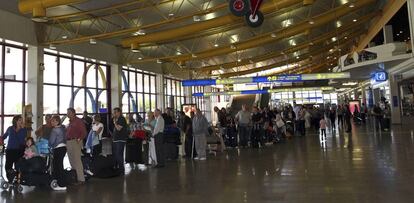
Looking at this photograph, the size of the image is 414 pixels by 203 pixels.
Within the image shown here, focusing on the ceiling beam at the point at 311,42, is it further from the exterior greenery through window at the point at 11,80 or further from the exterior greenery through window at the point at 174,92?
the exterior greenery through window at the point at 11,80

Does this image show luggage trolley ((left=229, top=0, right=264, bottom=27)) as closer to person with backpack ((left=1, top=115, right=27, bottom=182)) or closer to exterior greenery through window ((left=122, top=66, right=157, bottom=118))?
person with backpack ((left=1, top=115, right=27, bottom=182))

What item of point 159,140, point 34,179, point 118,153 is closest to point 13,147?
point 34,179

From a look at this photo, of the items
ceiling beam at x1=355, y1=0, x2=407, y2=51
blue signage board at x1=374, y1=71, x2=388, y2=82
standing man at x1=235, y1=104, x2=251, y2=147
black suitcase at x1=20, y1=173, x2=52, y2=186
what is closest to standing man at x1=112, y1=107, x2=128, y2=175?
black suitcase at x1=20, y1=173, x2=52, y2=186

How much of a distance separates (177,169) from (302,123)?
1051 centimetres

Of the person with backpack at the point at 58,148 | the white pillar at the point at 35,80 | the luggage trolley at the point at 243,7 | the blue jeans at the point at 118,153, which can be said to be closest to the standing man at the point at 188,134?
the blue jeans at the point at 118,153

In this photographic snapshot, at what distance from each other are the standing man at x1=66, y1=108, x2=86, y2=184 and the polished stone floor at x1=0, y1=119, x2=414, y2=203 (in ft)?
1.25

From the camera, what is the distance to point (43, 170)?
6.55m

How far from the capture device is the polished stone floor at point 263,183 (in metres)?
5.22

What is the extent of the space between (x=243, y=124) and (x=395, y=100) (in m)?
13.9

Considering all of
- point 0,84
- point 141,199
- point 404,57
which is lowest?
point 141,199

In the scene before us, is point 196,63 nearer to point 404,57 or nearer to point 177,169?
point 404,57

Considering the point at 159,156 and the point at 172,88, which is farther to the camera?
the point at 172,88

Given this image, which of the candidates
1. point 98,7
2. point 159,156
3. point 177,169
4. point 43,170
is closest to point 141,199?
point 43,170

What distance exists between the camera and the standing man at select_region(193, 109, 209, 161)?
10.3 m
